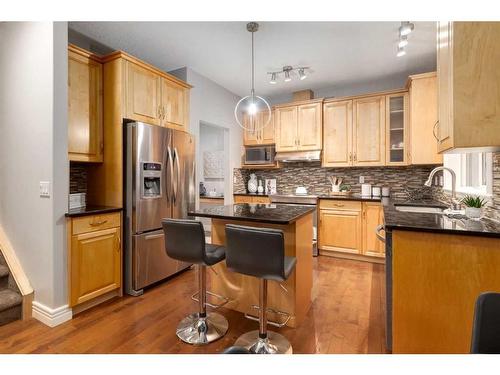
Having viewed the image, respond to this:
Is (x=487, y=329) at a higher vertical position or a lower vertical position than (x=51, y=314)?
higher

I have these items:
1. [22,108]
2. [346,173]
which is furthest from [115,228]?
[346,173]

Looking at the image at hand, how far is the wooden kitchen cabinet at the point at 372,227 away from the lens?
149 inches

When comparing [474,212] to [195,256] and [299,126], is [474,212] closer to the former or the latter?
[195,256]

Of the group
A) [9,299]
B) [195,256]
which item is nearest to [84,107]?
[9,299]

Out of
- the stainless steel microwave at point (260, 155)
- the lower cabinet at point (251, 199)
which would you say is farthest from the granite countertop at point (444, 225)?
the stainless steel microwave at point (260, 155)

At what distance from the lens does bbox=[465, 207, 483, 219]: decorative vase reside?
6.14 ft

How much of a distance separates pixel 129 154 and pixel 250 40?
1806 mm

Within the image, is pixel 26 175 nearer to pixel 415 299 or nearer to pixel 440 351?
pixel 415 299

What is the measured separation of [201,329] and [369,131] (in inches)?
140

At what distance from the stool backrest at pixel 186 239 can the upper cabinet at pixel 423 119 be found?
3179 millimetres

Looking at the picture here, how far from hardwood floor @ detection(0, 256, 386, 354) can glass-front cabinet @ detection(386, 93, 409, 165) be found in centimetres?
197

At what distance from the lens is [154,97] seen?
308cm

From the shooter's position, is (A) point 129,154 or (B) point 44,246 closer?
(B) point 44,246

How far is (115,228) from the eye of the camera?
2648mm
